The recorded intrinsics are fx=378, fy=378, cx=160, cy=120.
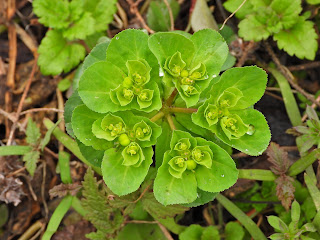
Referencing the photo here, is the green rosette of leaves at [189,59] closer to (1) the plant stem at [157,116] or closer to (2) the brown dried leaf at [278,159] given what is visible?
(1) the plant stem at [157,116]

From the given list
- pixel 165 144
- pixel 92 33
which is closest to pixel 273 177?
pixel 165 144

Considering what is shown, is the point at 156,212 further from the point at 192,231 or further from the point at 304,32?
the point at 304,32

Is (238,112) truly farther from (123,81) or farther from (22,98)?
(22,98)

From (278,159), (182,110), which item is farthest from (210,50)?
(278,159)

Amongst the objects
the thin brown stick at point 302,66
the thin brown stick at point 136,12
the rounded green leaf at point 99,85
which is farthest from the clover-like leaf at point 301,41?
the rounded green leaf at point 99,85

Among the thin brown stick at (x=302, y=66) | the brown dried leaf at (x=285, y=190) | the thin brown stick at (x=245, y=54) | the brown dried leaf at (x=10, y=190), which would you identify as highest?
the thin brown stick at (x=245, y=54)

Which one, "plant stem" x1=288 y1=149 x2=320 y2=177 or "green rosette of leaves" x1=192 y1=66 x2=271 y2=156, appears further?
"plant stem" x1=288 y1=149 x2=320 y2=177

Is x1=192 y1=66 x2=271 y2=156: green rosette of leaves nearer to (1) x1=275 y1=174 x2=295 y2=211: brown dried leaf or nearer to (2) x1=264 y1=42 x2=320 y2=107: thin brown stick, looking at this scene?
(1) x1=275 y1=174 x2=295 y2=211: brown dried leaf

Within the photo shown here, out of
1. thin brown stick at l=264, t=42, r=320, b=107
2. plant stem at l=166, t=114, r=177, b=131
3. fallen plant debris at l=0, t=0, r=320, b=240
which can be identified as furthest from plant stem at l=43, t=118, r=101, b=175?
thin brown stick at l=264, t=42, r=320, b=107
